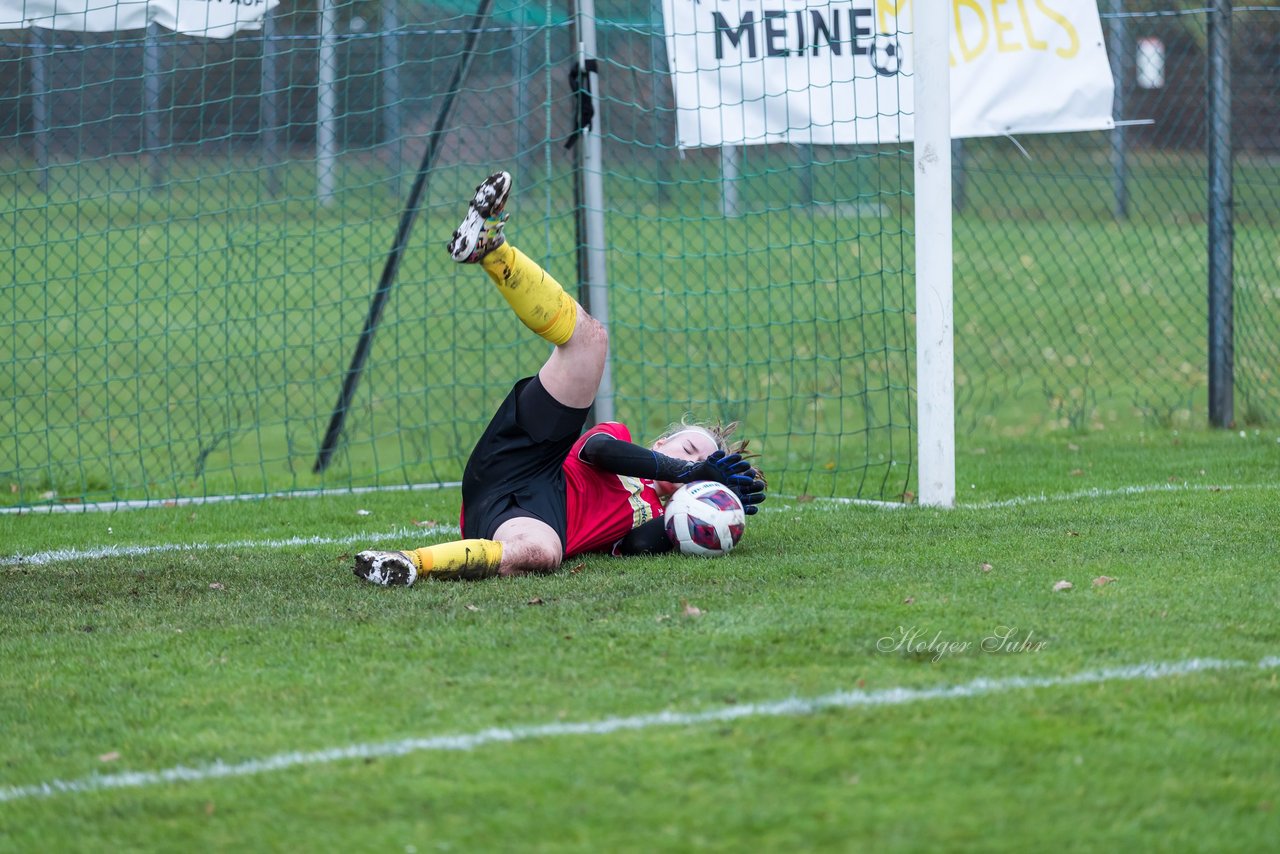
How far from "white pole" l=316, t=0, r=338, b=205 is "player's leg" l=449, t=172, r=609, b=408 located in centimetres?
295

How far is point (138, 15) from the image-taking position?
23.7ft

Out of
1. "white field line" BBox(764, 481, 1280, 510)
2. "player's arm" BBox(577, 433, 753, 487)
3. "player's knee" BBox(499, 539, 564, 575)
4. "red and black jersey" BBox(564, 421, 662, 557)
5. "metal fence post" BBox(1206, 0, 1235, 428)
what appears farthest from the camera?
"metal fence post" BBox(1206, 0, 1235, 428)

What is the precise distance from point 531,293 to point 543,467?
2.10ft

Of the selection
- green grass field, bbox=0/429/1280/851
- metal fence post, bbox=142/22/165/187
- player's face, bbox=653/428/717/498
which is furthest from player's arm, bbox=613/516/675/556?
metal fence post, bbox=142/22/165/187

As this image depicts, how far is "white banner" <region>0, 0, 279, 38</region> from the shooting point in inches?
278

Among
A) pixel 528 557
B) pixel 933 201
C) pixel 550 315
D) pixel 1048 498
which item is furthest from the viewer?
pixel 1048 498

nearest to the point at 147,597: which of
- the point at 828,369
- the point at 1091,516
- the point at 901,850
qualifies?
the point at 901,850

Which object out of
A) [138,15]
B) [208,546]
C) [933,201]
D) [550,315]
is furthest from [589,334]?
[138,15]

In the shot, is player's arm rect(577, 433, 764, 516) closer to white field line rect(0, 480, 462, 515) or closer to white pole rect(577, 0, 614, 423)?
white pole rect(577, 0, 614, 423)

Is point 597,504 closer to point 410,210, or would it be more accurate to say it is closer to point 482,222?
point 482,222

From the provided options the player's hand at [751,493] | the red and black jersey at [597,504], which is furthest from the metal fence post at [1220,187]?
the red and black jersey at [597,504]

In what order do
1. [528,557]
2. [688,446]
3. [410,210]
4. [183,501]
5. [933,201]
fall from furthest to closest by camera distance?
[410,210], [183,501], [933,201], [688,446], [528,557]

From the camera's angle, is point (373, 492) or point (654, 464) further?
point (373, 492)

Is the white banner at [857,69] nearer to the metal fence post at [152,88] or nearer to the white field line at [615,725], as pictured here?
the metal fence post at [152,88]
